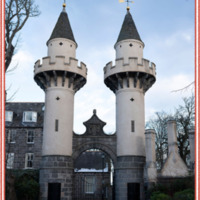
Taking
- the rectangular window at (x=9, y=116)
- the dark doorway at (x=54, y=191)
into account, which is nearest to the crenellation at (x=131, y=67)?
the dark doorway at (x=54, y=191)

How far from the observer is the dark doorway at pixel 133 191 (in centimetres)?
2183

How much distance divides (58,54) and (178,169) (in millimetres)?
13160

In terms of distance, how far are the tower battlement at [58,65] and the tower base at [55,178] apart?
6.93 metres

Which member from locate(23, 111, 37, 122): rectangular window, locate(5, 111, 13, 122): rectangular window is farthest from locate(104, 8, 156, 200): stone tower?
locate(5, 111, 13, 122): rectangular window

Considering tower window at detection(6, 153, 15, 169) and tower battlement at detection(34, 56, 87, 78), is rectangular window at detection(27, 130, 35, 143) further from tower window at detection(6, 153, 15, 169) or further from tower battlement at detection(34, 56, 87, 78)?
tower battlement at detection(34, 56, 87, 78)

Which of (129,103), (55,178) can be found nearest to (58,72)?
(129,103)

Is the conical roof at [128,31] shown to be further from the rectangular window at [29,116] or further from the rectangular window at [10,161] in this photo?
the rectangular window at [10,161]

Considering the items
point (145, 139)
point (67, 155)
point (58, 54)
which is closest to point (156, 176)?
point (145, 139)

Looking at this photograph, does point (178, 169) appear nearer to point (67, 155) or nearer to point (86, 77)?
point (67, 155)

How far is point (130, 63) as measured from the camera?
24.1 meters

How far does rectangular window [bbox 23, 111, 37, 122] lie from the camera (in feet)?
107

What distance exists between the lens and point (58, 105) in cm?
2364

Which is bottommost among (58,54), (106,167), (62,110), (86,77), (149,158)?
(106,167)

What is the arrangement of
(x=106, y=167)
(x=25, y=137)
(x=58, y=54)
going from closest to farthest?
1. (x=58, y=54)
2. (x=25, y=137)
3. (x=106, y=167)
